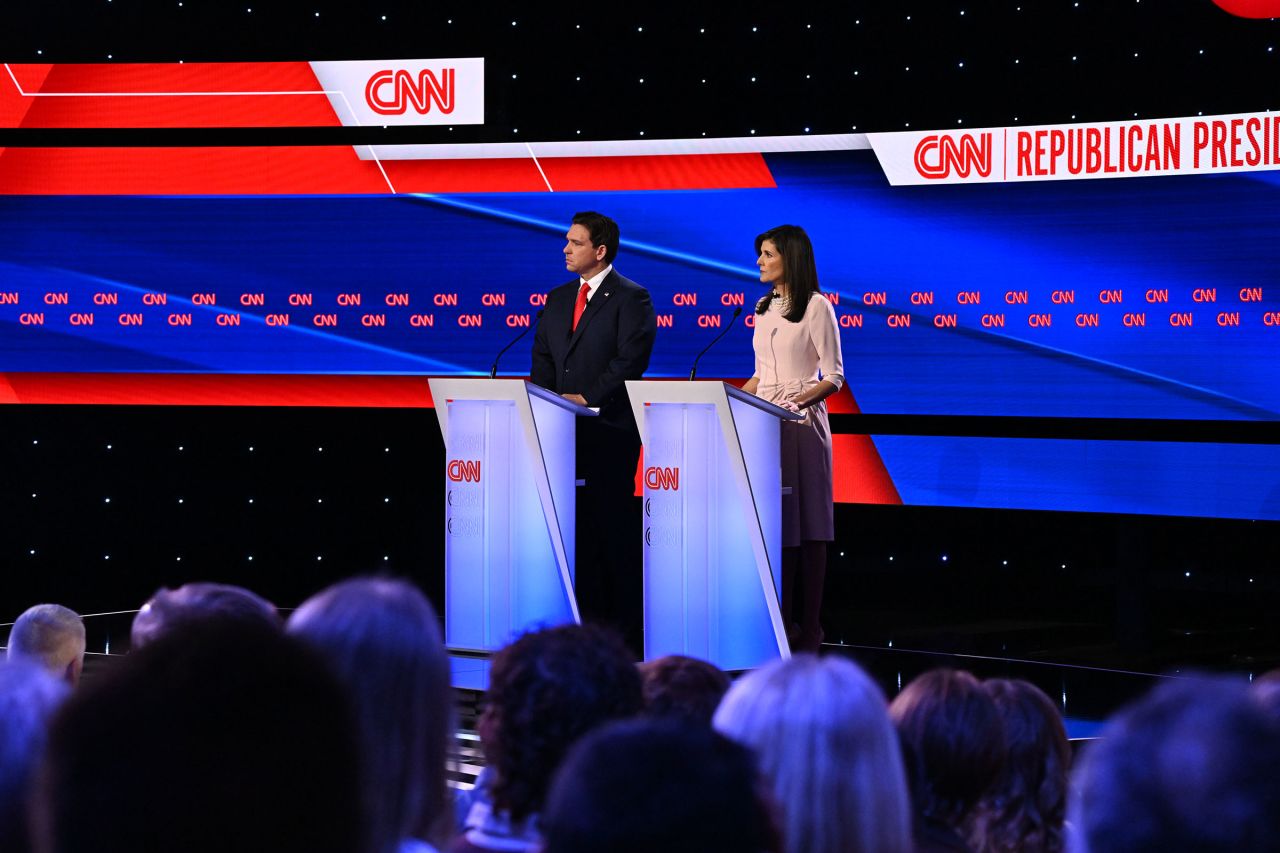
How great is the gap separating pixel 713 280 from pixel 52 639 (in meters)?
3.75

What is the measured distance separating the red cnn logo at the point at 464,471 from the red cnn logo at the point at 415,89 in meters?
2.08

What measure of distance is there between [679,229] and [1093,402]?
5.98 ft

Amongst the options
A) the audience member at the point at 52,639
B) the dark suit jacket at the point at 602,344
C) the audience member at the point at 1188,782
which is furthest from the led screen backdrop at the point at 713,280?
the audience member at the point at 1188,782

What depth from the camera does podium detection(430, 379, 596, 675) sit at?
4.93 metres

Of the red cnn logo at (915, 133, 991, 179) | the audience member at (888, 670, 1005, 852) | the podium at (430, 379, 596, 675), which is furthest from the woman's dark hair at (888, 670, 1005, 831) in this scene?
the red cnn logo at (915, 133, 991, 179)

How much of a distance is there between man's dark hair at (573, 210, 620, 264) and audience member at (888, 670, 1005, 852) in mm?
3507

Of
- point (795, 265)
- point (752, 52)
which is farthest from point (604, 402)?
point (752, 52)

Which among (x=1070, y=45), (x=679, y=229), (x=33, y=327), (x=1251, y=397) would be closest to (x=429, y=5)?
(x=679, y=229)

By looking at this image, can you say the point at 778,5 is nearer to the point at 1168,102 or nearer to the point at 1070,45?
the point at 1070,45

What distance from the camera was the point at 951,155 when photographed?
602cm

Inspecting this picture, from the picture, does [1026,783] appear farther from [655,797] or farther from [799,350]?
[799,350]

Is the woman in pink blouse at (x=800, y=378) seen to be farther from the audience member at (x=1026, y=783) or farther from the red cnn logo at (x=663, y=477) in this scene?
the audience member at (x=1026, y=783)

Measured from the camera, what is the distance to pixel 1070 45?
19.5ft

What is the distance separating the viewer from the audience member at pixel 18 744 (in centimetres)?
112
